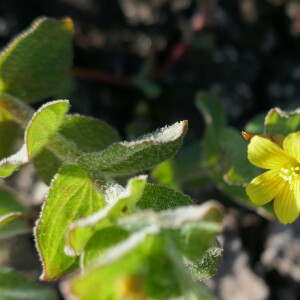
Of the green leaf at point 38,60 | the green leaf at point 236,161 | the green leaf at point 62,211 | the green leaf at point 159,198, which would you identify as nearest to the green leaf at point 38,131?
the green leaf at point 62,211

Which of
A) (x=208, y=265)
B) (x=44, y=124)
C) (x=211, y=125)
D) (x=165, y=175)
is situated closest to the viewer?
(x=208, y=265)

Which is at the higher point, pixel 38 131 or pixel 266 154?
pixel 38 131

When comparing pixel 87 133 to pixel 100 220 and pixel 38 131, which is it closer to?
pixel 38 131

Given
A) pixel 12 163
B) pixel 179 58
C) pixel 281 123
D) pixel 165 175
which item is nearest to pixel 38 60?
pixel 12 163

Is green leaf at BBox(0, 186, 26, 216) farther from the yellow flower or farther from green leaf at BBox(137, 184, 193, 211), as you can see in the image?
the yellow flower

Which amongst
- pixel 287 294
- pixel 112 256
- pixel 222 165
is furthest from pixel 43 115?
pixel 287 294

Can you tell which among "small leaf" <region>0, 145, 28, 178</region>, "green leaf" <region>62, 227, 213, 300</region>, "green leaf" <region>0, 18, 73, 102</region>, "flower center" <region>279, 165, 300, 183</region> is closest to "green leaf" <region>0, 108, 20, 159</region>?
"green leaf" <region>0, 18, 73, 102</region>

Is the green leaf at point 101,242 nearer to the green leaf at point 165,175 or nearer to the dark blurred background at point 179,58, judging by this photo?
the green leaf at point 165,175

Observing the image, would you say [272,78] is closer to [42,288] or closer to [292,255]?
[292,255]

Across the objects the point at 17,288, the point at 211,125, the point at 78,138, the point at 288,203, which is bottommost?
the point at 17,288
